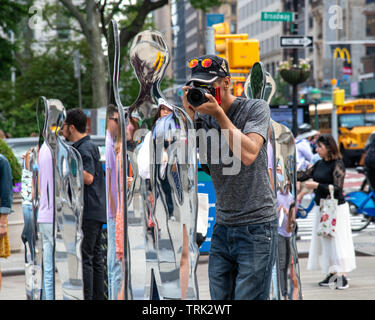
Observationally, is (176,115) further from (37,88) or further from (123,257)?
(37,88)

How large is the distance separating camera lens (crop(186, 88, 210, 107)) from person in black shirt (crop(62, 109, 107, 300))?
2.69 meters

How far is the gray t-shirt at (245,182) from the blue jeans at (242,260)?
5 centimetres

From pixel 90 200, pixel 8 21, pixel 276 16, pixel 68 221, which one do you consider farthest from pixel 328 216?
pixel 8 21

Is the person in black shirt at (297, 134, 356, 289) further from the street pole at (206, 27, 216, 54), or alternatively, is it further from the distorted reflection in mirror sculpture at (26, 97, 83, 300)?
the street pole at (206, 27, 216, 54)

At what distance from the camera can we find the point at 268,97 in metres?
6.12

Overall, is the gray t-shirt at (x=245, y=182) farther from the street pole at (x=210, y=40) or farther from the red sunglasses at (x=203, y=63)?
the street pole at (x=210, y=40)

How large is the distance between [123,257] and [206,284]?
15.8ft

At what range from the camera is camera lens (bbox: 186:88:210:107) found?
382cm

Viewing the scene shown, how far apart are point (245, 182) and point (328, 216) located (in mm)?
4916

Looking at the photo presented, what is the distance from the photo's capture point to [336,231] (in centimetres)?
881

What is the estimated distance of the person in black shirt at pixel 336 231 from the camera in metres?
8.72

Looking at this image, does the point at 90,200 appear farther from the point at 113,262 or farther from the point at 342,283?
the point at 342,283

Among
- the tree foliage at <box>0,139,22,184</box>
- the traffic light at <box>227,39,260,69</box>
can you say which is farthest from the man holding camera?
the traffic light at <box>227,39,260,69</box>
